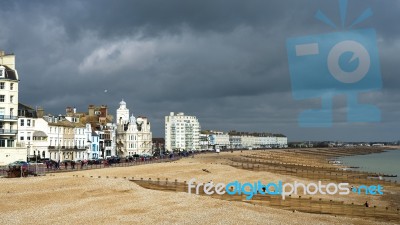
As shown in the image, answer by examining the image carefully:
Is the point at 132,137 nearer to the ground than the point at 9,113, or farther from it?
nearer to the ground

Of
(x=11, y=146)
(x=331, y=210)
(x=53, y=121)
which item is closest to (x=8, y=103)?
(x=11, y=146)

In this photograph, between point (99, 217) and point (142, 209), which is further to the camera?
point (142, 209)

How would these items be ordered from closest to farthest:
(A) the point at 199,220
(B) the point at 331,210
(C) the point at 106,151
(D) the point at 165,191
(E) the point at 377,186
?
1. (A) the point at 199,220
2. (B) the point at 331,210
3. (D) the point at 165,191
4. (E) the point at 377,186
5. (C) the point at 106,151

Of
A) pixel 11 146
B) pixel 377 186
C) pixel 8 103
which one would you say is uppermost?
pixel 8 103

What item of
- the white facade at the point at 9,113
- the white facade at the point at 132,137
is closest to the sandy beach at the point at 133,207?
the white facade at the point at 9,113

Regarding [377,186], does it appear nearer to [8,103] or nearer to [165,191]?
[165,191]

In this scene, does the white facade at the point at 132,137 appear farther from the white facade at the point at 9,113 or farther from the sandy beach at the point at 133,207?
the sandy beach at the point at 133,207

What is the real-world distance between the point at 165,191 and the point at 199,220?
11490 millimetres

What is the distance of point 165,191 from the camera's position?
36.4 metres

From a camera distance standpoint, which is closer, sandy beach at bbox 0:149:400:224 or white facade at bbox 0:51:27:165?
sandy beach at bbox 0:149:400:224

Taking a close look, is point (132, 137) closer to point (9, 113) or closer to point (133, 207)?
point (9, 113)

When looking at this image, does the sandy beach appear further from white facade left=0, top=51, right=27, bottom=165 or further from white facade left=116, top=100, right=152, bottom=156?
white facade left=116, top=100, right=152, bottom=156

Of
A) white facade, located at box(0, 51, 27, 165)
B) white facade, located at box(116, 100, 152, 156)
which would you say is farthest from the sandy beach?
white facade, located at box(116, 100, 152, 156)

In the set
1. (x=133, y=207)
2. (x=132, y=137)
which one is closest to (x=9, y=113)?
(x=133, y=207)
